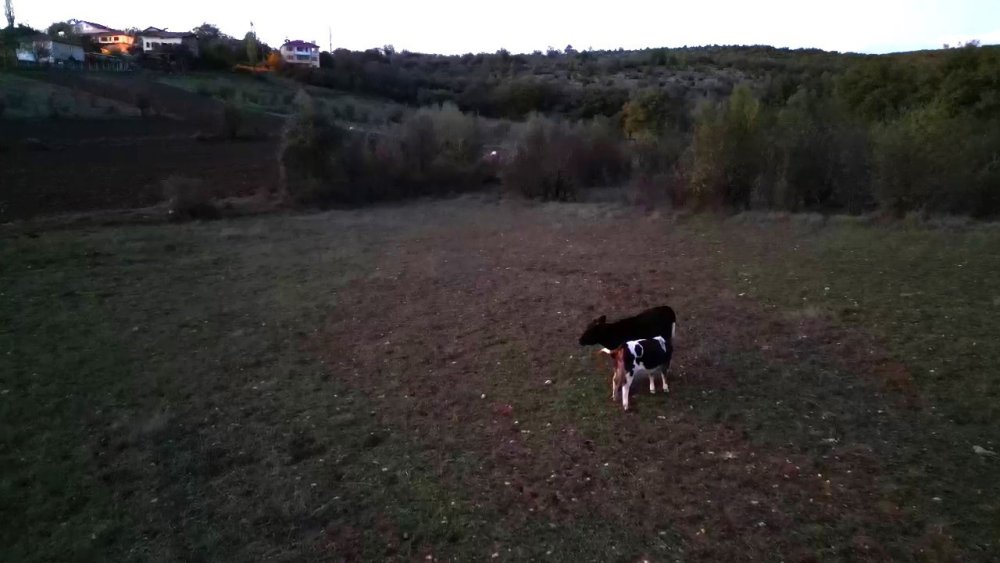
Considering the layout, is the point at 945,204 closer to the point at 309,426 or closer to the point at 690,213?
the point at 690,213

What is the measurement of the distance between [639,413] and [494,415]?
1523 millimetres

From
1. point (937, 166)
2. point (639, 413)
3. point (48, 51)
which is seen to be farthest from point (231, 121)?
point (639, 413)

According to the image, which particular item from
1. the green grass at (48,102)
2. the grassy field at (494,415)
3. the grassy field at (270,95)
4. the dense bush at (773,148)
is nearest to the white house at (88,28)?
the grassy field at (270,95)

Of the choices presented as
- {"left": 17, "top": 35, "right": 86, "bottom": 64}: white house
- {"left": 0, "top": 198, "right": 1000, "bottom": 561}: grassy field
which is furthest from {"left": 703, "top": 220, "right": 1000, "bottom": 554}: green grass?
{"left": 17, "top": 35, "right": 86, "bottom": 64}: white house

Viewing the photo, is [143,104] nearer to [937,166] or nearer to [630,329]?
[937,166]

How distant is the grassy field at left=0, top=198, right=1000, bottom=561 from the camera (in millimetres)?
5211

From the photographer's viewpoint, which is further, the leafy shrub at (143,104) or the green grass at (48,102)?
the leafy shrub at (143,104)

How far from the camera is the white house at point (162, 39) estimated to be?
69.1 m

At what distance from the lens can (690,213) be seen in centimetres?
2084

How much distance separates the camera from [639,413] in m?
7.08

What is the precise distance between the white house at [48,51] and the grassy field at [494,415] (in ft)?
174

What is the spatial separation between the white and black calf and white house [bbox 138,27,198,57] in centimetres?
7218

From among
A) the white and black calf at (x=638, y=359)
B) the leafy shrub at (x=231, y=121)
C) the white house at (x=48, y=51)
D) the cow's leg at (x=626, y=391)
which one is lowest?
the cow's leg at (x=626, y=391)

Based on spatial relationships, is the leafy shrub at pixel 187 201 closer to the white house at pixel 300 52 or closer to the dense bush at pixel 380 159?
the dense bush at pixel 380 159
